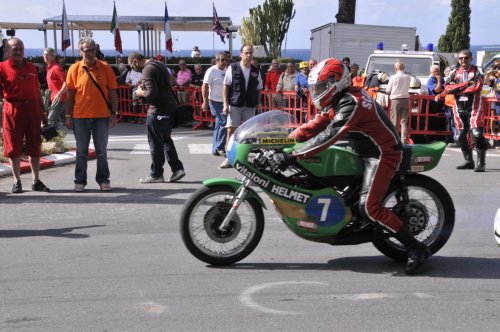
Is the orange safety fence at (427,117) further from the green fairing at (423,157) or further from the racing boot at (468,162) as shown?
the green fairing at (423,157)

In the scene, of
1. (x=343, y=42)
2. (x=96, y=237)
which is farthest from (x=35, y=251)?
(x=343, y=42)

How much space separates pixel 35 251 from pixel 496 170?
7.78m

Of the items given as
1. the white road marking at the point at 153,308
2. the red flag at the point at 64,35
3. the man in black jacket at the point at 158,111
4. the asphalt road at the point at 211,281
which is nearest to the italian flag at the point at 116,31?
the red flag at the point at 64,35

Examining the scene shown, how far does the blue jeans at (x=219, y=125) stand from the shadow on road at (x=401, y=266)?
633cm

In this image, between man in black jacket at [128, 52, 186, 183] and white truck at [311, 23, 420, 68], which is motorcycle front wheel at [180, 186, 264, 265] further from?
white truck at [311, 23, 420, 68]

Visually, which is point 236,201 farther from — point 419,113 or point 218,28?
point 218,28

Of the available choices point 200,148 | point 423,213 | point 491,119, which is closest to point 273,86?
point 200,148

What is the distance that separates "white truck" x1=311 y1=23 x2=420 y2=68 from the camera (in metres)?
27.2

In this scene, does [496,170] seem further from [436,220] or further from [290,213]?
[290,213]

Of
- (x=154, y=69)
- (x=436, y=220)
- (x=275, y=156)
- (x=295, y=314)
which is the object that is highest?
(x=154, y=69)

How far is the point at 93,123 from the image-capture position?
9477 mm

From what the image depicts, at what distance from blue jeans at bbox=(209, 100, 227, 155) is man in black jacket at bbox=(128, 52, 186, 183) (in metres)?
2.07

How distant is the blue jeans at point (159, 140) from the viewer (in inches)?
393

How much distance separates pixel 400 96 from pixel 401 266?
935 centimetres
